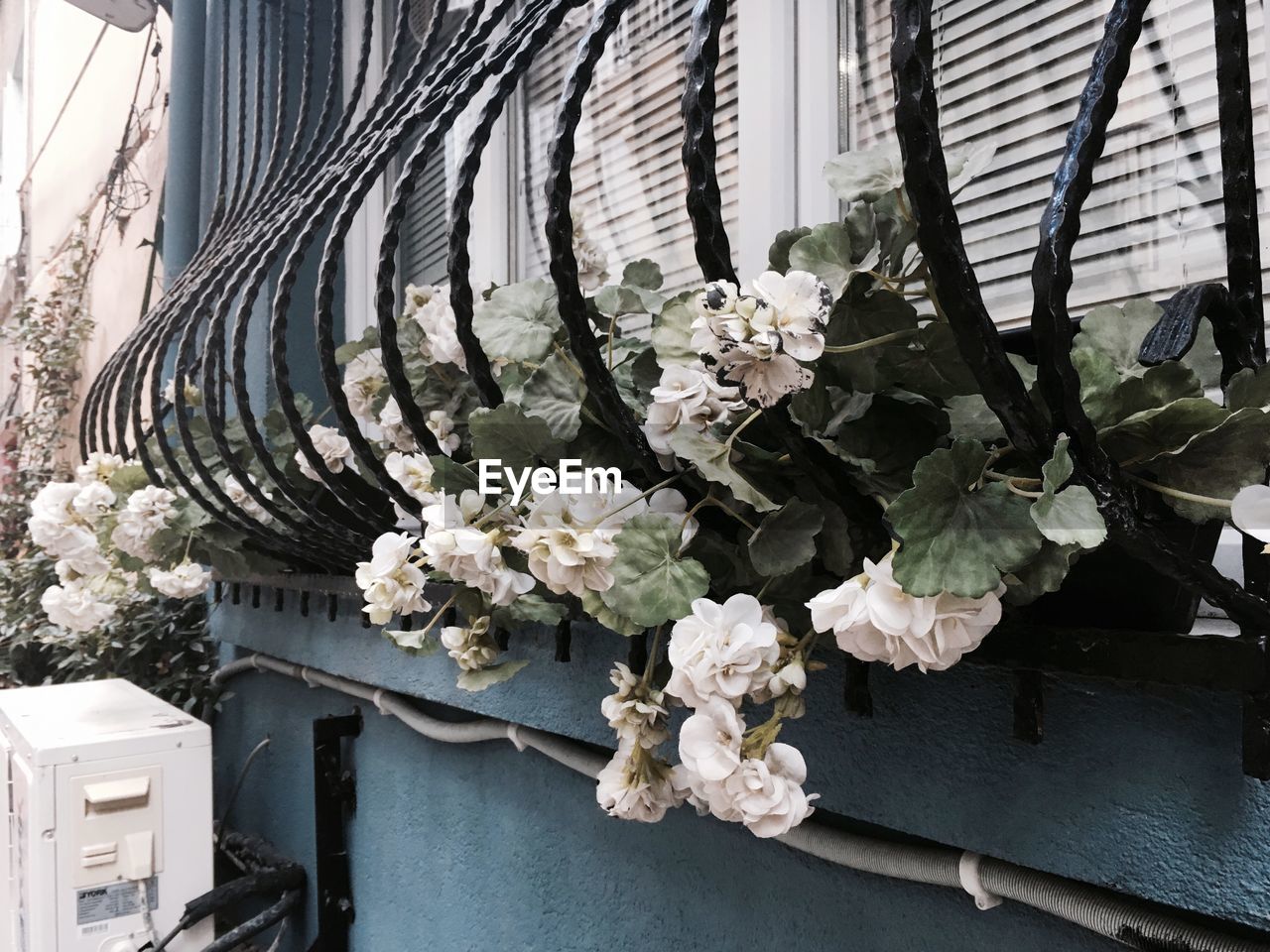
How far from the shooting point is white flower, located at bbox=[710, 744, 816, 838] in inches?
Answer: 23.4

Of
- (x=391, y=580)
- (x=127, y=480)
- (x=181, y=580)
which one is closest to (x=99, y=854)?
(x=181, y=580)

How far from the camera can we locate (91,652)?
101 inches

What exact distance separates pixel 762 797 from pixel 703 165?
1.32 ft

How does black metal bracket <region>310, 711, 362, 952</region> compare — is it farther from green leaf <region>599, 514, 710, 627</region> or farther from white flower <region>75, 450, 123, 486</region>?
green leaf <region>599, 514, 710, 627</region>

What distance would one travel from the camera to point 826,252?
0.63m

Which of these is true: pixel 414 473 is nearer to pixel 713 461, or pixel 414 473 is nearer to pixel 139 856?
pixel 713 461

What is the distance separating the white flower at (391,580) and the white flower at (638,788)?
208 mm

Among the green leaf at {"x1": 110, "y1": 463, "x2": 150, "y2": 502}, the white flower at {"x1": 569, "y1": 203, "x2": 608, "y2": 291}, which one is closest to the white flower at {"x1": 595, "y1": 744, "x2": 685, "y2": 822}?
the white flower at {"x1": 569, "y1": 203, "x2": 608, "y2": 291}

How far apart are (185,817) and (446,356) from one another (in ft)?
4.14

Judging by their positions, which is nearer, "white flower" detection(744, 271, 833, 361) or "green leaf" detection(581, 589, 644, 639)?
"white flower" detection(744, 271, 833, 361)

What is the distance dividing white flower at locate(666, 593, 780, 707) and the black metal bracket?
142 centimetres

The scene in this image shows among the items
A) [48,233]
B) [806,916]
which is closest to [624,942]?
[806,916]

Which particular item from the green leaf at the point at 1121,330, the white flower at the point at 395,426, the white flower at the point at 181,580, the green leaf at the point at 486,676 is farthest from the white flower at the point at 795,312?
the white flower at the point at 181,580

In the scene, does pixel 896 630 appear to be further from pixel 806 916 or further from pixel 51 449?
pixel 51 449
